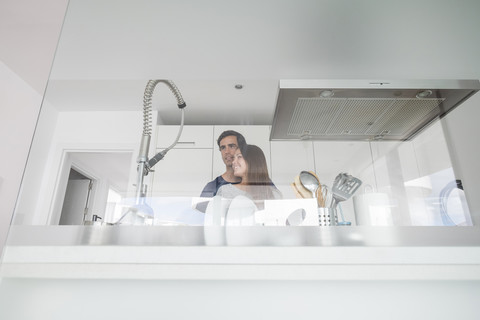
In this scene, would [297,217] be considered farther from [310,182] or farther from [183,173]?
[183,173]

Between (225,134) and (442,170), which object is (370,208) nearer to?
(442,170)

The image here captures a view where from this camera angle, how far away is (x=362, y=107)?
133 cm

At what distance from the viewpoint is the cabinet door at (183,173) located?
123 cm

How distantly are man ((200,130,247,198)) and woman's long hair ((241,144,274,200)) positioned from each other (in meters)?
0.06

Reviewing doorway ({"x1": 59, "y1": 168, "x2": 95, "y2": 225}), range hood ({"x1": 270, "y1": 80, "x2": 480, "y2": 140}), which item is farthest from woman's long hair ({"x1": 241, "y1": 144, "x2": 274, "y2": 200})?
doorway ({"x1": 59, "y1": 168, "x2": 95, "y2": 225})

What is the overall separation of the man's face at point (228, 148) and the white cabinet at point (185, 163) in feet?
0.25

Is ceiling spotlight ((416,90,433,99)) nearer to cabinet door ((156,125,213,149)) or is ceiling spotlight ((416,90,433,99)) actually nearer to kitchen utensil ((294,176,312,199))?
kitchen utensil ((294,176,312,199))

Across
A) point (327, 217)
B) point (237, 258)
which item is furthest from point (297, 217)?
point (237, 258)

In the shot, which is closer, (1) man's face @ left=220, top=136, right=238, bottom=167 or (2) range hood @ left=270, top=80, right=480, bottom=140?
(2) range hood @ left=270, top=80, right=480, bottom=140

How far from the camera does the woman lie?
4.70ft

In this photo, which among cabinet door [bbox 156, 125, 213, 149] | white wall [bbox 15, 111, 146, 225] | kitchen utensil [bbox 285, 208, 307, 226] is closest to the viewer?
white wall [bbox 15, 111, 146, 225]

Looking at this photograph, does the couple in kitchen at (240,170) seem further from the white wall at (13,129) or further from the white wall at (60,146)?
the white wall at (13,129)

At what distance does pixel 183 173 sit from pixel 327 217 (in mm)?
825
